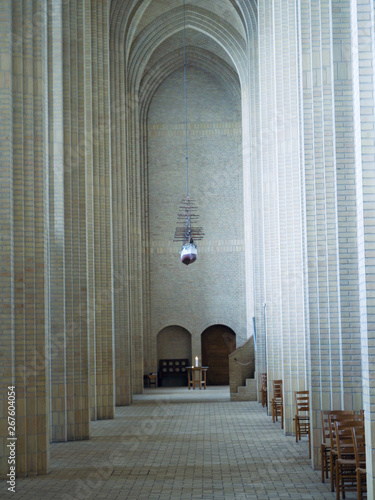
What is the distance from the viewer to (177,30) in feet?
100.0

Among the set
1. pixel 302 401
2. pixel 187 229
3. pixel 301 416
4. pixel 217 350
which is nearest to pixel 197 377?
pixel 217 350

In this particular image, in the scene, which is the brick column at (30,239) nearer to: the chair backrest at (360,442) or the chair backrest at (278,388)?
the chair backrest at (360,442)

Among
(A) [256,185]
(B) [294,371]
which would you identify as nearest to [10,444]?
(B) [294,371]

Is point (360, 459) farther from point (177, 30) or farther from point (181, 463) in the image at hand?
point (177, 30)

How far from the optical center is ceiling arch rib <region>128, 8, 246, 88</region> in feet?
96.0

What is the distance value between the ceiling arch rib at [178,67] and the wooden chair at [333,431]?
24227 millimetres

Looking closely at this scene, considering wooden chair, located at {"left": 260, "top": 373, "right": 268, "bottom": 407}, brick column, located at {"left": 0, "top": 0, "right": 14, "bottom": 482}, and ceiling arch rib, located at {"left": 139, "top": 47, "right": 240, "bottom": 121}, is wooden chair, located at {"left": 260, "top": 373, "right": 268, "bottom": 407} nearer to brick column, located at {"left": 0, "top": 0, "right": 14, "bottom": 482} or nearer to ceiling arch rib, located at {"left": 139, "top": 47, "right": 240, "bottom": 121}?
brick column, located at {"left": 0, "top": 0, "right": 14, "bottom": 482}

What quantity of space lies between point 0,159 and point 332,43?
5.16 metres

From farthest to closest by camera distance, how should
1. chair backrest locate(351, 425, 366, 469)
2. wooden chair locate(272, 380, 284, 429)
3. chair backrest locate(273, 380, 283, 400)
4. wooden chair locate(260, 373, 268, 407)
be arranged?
wooden chair locate(260, 373, 268, 407) → chair backrest locate(273, 380, 283, 400) → wooden chair locate(272, 380, 284, 429) → chair backrest locate(351, 425, 366, 469)

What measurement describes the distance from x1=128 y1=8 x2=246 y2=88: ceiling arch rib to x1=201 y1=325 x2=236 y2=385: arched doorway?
1082cm

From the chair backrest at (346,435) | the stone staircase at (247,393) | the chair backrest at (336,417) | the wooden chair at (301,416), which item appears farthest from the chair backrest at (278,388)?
the chair backrest at (346,435)

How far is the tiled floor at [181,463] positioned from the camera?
1017 cm

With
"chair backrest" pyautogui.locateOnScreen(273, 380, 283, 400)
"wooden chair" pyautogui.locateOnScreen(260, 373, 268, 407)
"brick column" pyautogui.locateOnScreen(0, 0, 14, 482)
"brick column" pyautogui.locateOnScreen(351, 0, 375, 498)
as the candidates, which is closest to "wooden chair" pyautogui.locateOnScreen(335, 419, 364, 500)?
"brick column" pyautogui.locateOnScreen(351, 0, 375, 498)

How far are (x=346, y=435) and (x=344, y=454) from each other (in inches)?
9.0
